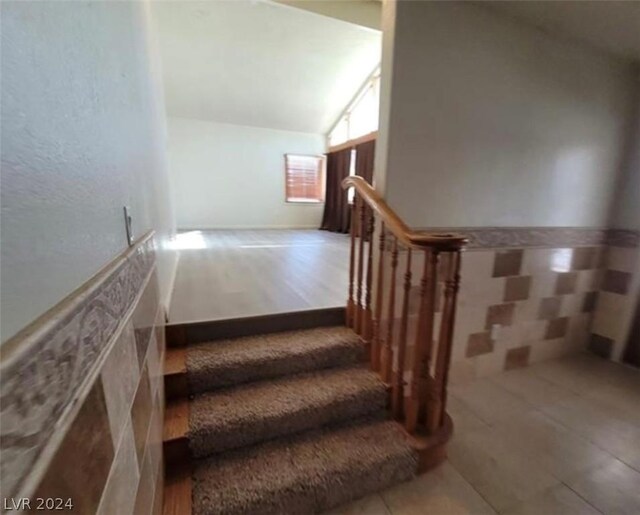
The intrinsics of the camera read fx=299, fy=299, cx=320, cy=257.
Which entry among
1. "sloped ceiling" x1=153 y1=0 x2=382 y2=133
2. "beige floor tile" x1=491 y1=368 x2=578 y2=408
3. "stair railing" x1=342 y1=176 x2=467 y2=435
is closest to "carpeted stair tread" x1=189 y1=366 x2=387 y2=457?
"stair railing" x1=342 y1=176 x2=467 y2=435

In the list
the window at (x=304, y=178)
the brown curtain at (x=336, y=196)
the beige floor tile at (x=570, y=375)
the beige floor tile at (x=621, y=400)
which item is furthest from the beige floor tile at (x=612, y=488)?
the window at (x=304, y=178)

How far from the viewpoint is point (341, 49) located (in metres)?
4.45

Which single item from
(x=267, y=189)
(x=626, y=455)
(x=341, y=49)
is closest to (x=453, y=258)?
(x=626, y=455)

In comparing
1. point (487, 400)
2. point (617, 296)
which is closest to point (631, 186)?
point (617, 296)

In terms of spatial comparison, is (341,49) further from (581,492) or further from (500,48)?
(581,492)

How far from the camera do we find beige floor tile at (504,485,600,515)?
133 centimetres

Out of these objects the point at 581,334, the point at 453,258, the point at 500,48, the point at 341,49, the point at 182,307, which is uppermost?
the point at 341,49

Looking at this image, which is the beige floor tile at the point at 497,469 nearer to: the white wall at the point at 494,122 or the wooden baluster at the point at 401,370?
the wooden baluster at the point at 401,370

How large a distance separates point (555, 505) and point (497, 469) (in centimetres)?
24

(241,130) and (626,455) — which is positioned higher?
(241,130)

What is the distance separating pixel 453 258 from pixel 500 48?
5.14 feet

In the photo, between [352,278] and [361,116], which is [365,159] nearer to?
[361,116]

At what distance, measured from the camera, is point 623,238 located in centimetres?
260

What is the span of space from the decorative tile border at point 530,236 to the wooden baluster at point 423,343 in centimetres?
65
